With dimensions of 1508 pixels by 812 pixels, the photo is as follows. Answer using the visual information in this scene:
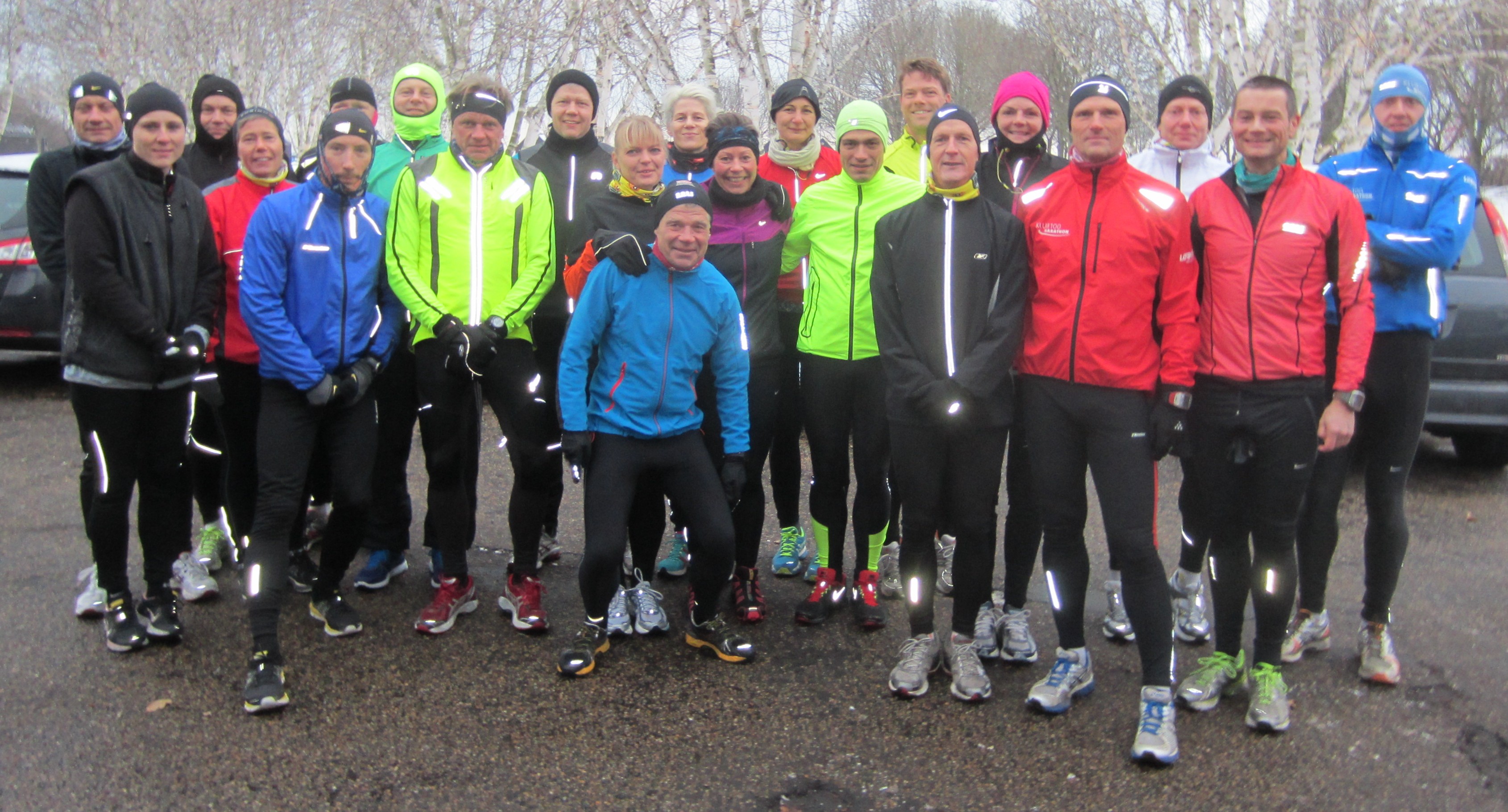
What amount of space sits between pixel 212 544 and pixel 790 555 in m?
2.71

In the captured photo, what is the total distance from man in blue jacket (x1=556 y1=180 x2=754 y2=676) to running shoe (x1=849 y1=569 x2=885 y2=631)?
0.57m

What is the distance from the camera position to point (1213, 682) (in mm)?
3809

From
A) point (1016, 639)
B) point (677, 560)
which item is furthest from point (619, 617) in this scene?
point (1016, 639)

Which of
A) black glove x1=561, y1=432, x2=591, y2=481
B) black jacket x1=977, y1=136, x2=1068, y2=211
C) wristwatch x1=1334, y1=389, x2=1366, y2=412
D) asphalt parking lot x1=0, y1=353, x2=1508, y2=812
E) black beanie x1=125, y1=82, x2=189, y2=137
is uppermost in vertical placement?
black beanie x1=125, y1=82, x2=189, y2=137

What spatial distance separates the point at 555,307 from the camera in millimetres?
4758

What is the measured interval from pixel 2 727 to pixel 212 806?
3.21 feet

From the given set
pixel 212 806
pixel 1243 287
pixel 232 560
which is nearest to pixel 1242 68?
pixel 1243 287

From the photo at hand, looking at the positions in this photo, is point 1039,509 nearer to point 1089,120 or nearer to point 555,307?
point 1089,120

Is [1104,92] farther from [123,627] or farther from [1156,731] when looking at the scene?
[123,627]

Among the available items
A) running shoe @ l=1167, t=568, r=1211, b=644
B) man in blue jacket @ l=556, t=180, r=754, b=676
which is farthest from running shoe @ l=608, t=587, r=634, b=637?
running shoe @ l=1167, t=568, r=1211, b=644

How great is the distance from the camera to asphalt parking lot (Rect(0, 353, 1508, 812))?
3.18 m

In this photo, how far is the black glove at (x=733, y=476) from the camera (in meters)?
4.16

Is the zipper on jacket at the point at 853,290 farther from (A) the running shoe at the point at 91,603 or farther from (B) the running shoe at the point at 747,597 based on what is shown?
(A) the running shoe at the point at 91,603

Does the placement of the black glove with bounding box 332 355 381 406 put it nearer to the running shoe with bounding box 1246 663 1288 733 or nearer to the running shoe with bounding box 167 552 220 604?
the running shoe with bounding box 167 552 220 604
